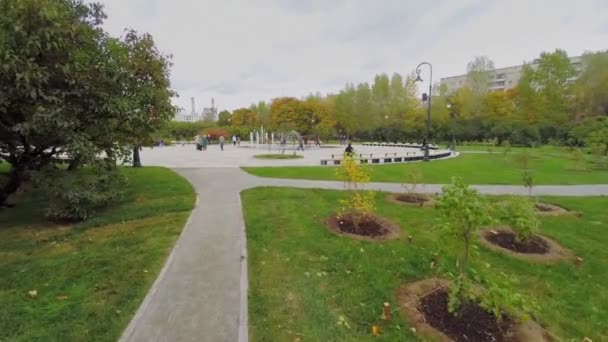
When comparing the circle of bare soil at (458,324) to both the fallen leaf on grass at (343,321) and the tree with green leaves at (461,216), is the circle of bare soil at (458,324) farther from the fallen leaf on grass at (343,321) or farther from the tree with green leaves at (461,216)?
the fallen leaf on grass at (343,321)

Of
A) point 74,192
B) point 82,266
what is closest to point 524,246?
point 82,266

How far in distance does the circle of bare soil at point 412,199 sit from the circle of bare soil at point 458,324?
4.74 m

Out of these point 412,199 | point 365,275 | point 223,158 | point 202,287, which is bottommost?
point 365,275

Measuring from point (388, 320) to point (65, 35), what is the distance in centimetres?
852

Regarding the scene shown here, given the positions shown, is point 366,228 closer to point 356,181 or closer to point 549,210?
point 356,181

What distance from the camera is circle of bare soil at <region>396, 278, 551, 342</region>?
3.74m

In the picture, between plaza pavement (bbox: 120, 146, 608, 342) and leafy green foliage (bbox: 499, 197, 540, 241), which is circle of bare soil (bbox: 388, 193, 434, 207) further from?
plaza pavement (bbox: 120, 146, 608, 342)

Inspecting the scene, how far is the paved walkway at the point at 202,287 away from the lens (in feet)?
11.4

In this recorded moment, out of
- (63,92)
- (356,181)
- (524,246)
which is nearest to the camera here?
(524,246)

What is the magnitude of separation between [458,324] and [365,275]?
4.72ft

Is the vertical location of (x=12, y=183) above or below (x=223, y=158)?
above

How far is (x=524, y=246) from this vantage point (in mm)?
6215

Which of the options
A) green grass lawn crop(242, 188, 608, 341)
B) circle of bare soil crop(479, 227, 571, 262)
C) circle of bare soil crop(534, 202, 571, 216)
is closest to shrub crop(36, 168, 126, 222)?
green grass lawn crop(242, 188, 608, 341)

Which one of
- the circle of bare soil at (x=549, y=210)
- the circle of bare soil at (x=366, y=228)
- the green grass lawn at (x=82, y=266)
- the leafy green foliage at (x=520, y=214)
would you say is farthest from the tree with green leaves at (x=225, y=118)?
the leafy green foliage at (x=520, y=214)
